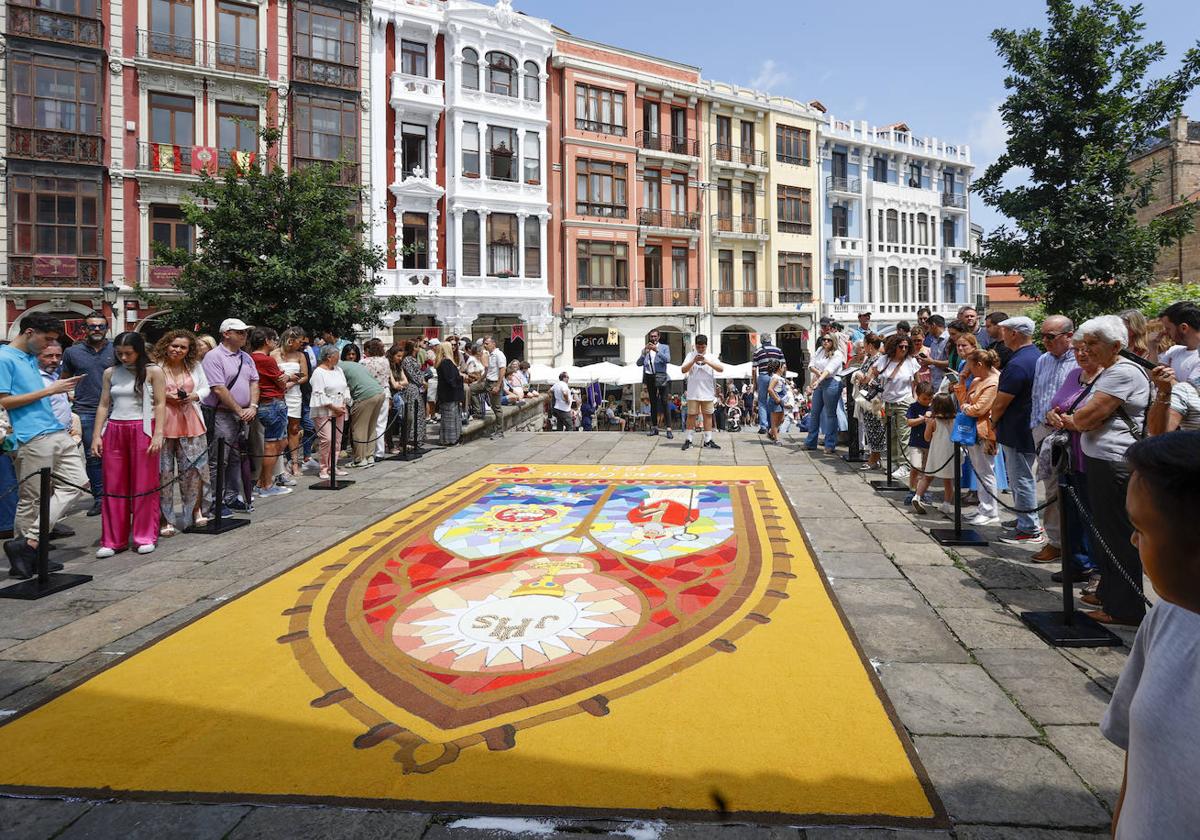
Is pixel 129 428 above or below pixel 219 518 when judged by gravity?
above

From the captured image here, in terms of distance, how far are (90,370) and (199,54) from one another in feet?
56.4

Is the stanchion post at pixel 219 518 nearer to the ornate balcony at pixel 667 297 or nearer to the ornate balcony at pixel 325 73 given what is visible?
the ornate balcony at pixel 325 73

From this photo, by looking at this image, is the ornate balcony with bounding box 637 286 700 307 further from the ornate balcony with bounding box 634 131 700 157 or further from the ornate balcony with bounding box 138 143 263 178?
the ornate balcony with bounding box 138 143 263 178

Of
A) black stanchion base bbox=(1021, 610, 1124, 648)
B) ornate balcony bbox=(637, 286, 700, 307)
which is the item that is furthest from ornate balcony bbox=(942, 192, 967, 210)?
black stanchion base bbox=(1021, 610, 1124, 648)

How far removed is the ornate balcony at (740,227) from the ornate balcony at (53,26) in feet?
68.8

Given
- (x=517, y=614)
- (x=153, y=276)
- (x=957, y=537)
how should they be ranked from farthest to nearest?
(x=153, y=276)
(x=957, y=537)
(x=517, y=614)

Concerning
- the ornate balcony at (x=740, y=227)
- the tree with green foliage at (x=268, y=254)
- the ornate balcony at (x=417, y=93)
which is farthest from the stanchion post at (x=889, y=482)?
the ornate balcony at (x=740, y=227)

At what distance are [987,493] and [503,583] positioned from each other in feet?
14.4

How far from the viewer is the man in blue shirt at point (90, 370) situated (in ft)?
23.1

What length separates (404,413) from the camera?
10711 millimetres

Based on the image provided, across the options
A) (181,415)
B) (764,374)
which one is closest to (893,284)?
(764,374)

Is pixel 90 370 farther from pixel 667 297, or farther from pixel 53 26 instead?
pixel 667 297

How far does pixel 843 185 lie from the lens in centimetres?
3519

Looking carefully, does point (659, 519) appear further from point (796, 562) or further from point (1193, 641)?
point (1193, 641)
